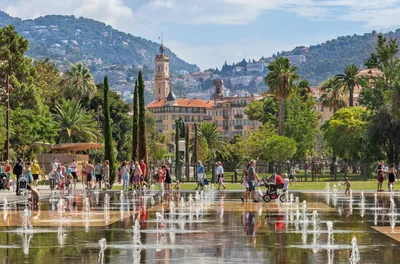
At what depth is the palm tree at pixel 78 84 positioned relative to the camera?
99062mm

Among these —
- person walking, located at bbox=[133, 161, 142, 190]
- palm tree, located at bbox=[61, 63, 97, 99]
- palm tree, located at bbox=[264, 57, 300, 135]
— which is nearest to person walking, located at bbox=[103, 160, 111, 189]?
person walking, located at bbox=[133, 161, 142, 190]

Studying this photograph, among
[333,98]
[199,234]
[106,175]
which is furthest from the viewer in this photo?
[333,98]

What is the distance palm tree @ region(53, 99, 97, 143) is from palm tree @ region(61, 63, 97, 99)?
23.1 ft

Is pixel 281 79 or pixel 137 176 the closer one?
pixel 137 176

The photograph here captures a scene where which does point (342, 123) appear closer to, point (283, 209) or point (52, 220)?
point (283, 209)

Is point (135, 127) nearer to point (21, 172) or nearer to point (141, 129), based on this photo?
point (141, 129)

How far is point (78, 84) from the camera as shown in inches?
3907

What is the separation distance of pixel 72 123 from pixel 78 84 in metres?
11.4

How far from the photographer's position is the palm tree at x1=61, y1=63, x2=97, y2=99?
325 feet

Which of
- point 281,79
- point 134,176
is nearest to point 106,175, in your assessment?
point 134,176

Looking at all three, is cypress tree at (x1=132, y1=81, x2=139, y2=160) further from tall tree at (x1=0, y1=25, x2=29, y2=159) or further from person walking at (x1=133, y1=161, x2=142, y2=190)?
tall tree at (x1=0, y1=25, x2=29, y2=159)

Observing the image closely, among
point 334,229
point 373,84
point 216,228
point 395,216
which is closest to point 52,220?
point 216,228

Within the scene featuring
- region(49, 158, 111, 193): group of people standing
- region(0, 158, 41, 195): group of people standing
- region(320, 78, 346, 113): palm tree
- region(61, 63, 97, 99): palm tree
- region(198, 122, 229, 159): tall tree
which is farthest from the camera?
region(320, 78, 346, 113): palm tree

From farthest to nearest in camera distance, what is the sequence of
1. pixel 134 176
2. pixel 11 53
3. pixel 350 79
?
pixel 350 79 → pixel 11 53 → pixel 134 176
